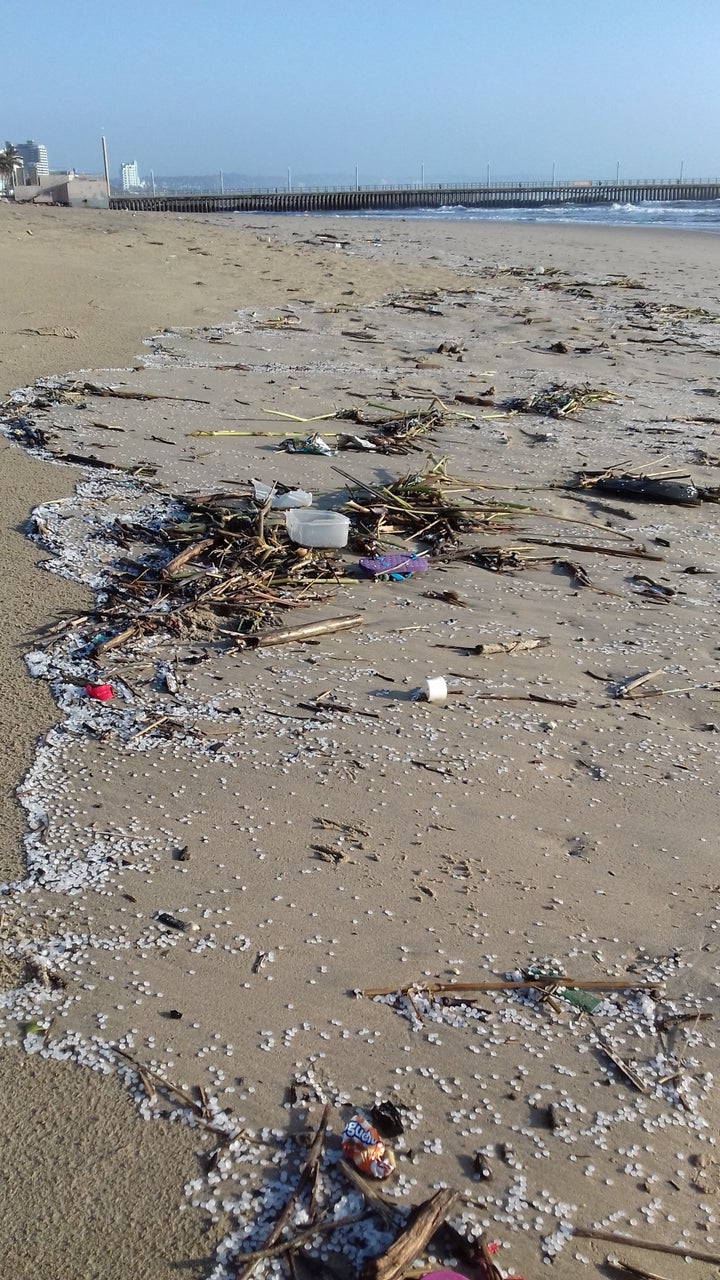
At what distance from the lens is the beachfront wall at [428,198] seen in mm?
46606

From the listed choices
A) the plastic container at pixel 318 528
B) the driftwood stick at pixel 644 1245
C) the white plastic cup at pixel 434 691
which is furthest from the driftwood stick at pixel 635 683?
the driftwood stick at pixel 644 1245

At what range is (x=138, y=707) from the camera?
300cm

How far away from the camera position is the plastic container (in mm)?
4129

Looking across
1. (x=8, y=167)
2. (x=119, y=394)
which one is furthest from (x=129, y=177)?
(x=119, y=394)

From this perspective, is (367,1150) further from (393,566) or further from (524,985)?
(393,566)

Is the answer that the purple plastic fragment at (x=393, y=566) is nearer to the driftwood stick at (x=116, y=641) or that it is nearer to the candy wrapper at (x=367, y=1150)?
the driftwood stick at (x=116, y=641)

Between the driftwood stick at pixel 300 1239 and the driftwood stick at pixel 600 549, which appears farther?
the driftwood stick at pixel 600 549

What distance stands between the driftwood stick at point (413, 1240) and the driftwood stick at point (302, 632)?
208 cm

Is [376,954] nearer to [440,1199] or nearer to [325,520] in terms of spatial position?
[440,1199]

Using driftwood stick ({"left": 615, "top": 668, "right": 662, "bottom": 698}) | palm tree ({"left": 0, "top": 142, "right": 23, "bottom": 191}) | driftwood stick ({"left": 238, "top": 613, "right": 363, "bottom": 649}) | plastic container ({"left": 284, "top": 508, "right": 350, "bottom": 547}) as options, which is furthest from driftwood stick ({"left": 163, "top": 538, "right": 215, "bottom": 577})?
palm tree ({"left": 0, "top": 142, "right": 23, "bottom": 191})

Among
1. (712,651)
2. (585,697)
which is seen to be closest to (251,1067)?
(585,697)

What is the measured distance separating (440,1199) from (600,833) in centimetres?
120

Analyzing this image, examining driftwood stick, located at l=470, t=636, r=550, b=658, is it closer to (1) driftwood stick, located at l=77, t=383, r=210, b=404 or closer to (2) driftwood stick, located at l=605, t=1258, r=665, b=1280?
(2) driftwood stick, located at l=605, t=1258, r=665, b=1280

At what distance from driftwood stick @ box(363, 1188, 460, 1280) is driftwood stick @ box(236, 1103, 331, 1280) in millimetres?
151
